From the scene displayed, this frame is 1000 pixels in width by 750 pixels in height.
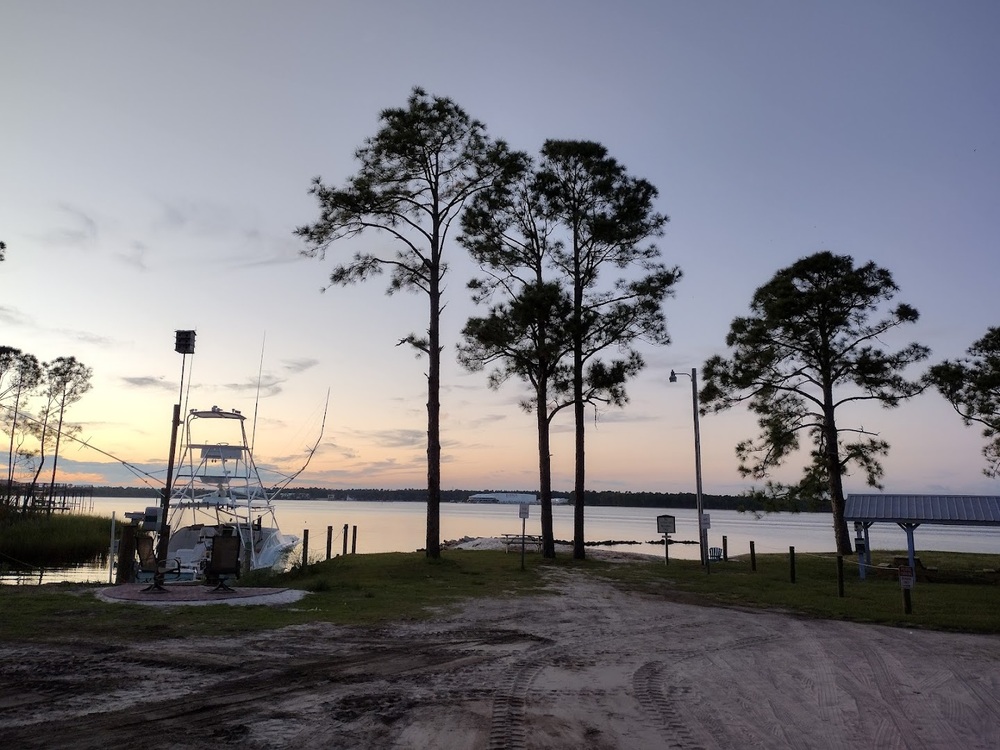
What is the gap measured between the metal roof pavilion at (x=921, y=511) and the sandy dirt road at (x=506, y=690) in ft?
41.9

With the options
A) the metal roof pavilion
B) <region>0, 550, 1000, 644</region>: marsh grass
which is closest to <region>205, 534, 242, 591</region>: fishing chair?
<region>0, 550, 1000, 644</region>: marsh grass

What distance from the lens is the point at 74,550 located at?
36719mm

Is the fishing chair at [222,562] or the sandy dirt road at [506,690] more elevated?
the fishing chair at [222,562]

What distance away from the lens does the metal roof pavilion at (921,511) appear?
22.8m

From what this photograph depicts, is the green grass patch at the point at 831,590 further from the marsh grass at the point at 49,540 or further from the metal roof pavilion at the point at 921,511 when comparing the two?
the marsh grass at the point at 49,540

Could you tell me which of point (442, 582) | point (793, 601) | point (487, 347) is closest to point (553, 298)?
point (487, 347)

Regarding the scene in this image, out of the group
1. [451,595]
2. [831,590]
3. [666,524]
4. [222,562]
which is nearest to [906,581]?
[831,590]

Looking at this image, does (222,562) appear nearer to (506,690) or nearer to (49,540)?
(506,690)

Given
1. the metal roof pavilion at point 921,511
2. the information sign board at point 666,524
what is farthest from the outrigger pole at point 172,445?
the metal roof pavilion at point 921,511

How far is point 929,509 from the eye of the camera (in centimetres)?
2392

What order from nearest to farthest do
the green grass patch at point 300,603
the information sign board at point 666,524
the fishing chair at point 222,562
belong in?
the green grass patch at point 300,603, the fishing chair at point 222,562, the information sign board at point 666,524

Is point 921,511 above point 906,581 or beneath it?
above

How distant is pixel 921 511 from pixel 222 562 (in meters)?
21.9

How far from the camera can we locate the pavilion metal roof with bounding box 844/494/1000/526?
22781 mm
